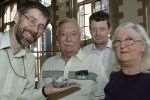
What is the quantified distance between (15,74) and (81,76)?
57 cm

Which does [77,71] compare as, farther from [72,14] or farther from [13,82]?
[72,14]

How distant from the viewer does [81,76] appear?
8.16ft

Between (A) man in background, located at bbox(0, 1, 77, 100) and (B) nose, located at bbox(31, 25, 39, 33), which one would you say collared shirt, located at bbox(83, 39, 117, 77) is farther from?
(B) nose, located at bbox(31, 25, 39, 33)

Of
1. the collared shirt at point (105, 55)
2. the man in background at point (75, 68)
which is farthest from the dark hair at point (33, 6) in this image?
the collared shirt at point (105, 55)

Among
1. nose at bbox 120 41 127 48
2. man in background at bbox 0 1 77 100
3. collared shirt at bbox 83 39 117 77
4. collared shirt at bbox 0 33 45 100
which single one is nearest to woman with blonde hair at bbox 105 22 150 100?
nose at bbox 120 41 127 48

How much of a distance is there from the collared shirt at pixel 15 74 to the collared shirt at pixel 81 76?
1.25 feet

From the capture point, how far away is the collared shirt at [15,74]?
2029mm

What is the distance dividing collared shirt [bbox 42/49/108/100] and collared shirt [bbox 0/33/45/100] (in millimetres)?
381

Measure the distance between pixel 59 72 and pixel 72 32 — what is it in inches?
11.4

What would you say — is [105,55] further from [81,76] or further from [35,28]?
[35,28]

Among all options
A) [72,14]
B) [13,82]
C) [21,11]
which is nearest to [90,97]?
[13,82]

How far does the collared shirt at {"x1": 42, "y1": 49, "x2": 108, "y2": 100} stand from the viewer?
2.46 m

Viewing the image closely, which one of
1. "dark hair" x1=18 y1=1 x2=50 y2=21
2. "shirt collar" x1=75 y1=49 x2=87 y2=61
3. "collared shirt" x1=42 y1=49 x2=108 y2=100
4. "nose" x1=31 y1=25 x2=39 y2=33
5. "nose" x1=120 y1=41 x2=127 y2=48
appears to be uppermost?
"dark hair" x1=18 y1=1 x2=50 y2=21

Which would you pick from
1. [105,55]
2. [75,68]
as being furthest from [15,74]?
[105,55]
